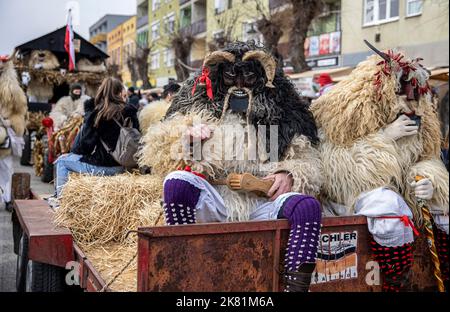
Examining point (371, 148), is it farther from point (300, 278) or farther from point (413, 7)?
point (413, 7)

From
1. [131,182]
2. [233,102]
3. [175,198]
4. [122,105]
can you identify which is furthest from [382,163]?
[122,105]

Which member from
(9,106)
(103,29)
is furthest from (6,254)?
(103,29)

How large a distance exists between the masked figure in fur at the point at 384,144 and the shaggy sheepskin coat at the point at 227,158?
0.18 metres

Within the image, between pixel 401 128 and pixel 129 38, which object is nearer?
pixel 401 128

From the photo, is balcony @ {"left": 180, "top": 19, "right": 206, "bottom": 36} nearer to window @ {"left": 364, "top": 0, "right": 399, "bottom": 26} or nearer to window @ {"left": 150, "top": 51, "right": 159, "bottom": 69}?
window @ {"left": 150, "top": 51, "right": 159, "bottom": 69}

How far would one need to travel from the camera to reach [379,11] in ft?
53.8

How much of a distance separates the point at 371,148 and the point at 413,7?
13111 millimetres

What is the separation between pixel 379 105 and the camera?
11.1 ft

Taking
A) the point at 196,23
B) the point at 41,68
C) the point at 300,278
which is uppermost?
the point at 196,23

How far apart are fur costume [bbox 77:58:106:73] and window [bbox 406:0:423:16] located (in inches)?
344

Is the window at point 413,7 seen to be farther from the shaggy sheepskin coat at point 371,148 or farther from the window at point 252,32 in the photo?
the shaggy sheepskin coat at point 371,148

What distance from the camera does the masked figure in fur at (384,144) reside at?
3.25 meters
